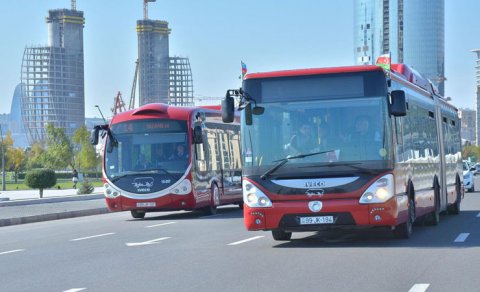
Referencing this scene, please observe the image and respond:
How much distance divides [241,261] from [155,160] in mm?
14451

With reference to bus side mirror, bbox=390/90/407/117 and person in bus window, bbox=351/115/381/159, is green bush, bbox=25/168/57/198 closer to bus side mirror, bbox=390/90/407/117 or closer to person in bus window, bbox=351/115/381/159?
person in bus window, bbox=351/115/381/159

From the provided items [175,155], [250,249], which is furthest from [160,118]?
[250,249]

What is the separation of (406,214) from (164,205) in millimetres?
11662

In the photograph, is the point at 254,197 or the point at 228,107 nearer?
the point at 228,107

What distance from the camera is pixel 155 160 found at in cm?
2753

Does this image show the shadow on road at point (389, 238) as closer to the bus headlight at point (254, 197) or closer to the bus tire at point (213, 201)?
the bus headlight at point (254, 197)

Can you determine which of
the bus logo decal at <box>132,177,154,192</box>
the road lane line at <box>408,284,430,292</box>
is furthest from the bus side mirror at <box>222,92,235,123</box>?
the bus logo decal at <box>132,177,154,192</box>

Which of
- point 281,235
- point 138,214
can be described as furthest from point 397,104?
point 138,214

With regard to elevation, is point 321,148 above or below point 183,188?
above

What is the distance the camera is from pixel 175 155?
90.8ft

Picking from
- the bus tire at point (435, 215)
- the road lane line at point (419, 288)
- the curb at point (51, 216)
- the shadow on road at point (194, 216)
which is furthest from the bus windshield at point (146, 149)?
the road lane line at point (419, 288)

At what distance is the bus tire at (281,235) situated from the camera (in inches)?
652

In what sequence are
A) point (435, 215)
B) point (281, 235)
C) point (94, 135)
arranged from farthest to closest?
1. point (94, 135)
2. point (435, 215)
3. point (281, 235)

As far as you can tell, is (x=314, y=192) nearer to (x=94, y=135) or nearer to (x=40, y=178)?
(x=94, y=135)
